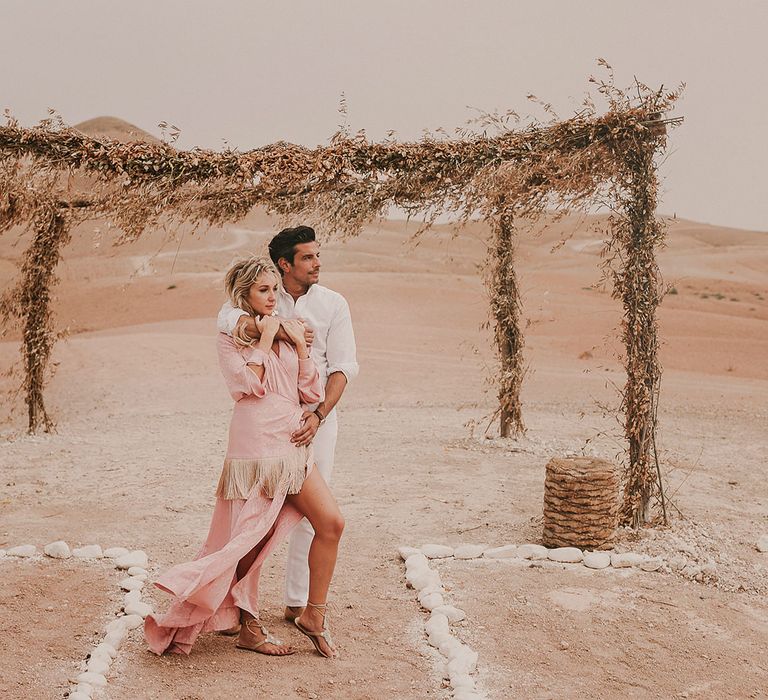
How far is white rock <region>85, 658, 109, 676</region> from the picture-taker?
4672 millimetres

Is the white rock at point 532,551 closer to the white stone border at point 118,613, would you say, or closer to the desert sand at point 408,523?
the desert sand at point 408,523

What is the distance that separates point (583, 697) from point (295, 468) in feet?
6.18

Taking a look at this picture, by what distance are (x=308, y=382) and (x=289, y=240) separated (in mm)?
790

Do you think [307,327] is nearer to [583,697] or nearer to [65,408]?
[583,697]

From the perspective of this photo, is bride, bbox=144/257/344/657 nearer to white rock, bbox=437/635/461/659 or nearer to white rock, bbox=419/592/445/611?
white rock, bbox=437/635/461/659

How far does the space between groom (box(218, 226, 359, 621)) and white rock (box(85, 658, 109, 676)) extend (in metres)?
1.14

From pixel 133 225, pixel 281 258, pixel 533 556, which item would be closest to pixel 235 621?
pixel 281 258

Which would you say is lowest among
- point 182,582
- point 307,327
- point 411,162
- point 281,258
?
point 182,582

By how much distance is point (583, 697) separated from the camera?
15.2 feet

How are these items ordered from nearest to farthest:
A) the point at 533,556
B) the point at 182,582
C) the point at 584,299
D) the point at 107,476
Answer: the point at 182,582 → the point at 533,556 → the point at 107,476 → the point at 584,299

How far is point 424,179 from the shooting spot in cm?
753

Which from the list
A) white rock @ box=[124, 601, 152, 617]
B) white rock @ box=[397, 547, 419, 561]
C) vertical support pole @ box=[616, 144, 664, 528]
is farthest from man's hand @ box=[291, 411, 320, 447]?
vertical support pole @ box=[616, 144, 664, 528]

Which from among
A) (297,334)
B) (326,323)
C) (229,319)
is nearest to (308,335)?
(297,334)

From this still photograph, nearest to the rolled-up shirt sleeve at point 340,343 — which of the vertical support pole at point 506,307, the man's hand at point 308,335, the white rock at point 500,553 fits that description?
the man's hand at point 308,335
